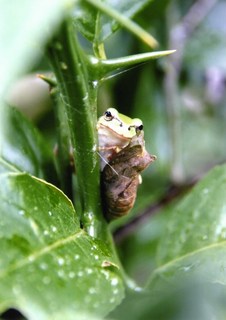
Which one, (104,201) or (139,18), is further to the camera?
(139,18)

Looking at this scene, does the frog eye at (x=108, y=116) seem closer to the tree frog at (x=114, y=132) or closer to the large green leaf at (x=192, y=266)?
the tree frog at (x=114, y=132)

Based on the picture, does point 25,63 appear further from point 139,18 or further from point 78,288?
point 139,18

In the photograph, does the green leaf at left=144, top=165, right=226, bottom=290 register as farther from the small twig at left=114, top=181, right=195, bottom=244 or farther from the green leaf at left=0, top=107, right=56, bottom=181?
the small twig at left=114, top=181, right=195, bottom=244

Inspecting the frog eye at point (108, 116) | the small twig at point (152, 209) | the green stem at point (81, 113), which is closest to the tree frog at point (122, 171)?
the green stem at point (81, 113)

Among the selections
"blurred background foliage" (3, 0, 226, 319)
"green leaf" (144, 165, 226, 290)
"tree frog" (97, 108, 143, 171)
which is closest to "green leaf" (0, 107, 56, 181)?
"tree frog" (97, 108, 143, 171)

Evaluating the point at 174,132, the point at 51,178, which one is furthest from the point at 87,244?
the point at 174,132

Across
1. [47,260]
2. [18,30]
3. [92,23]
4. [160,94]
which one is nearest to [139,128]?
[92,23]
